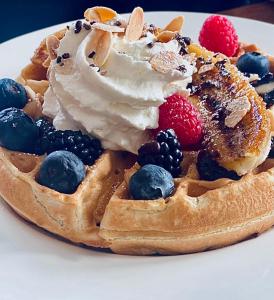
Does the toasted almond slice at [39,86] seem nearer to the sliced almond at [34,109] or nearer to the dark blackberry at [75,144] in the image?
the sliced almond at [34,109]

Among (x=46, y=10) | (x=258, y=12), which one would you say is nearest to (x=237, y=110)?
(x=258, y=12)

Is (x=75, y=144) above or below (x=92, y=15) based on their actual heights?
below

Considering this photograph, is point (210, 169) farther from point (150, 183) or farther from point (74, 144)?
point (74, 144)

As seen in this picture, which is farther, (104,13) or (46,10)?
(46,10)

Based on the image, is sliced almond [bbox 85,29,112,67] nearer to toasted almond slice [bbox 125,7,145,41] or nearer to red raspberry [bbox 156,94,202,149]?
toasted almond slice [bbox 125,7,145,41]

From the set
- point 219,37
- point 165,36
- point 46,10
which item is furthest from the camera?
point 46,10

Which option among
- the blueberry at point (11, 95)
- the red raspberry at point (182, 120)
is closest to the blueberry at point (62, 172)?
the red raspberry at point (182, 120)

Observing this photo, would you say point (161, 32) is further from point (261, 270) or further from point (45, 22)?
point (45, 22)
